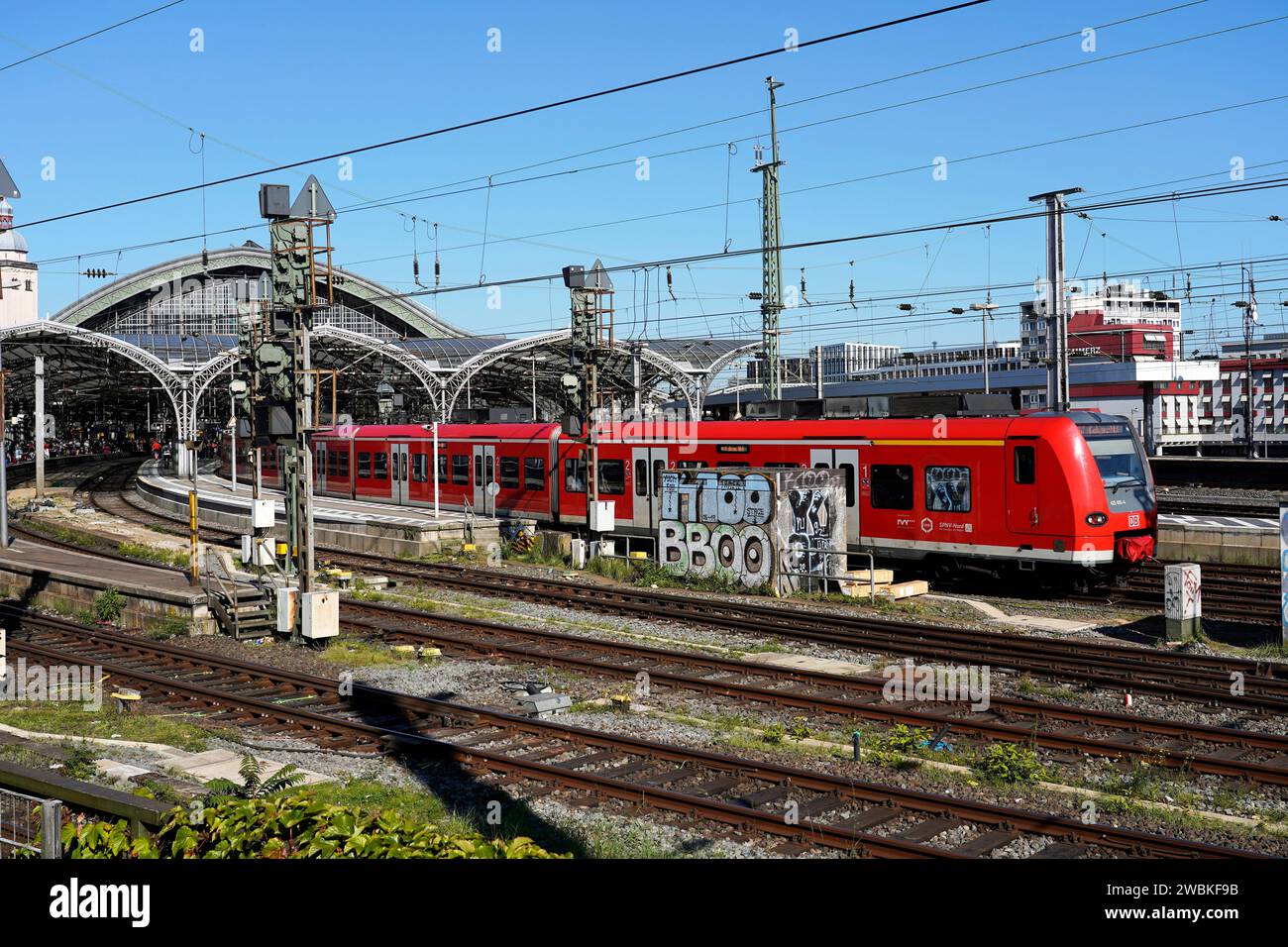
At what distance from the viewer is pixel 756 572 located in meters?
23.4

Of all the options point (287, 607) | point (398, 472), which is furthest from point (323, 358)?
point (287, 607)

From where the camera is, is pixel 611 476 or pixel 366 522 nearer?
pixel 611 476

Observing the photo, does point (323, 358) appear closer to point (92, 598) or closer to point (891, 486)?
point (92, 598)

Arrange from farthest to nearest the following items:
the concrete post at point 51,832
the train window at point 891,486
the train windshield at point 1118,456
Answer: the train window at point 891,486, the train windshield at point 1118,456, the concrete post at point 51,832

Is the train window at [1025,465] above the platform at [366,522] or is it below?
above

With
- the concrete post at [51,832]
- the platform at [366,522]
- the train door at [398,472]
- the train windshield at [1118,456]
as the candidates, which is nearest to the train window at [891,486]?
the train windshield at [1118,456]

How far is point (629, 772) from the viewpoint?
453 inches

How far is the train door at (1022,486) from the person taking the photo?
67.4ft

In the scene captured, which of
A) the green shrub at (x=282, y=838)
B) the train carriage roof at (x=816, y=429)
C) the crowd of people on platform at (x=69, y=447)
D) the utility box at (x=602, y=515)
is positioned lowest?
the green shrub at (x=282, y=838)

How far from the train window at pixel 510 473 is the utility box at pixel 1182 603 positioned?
18.9 meters

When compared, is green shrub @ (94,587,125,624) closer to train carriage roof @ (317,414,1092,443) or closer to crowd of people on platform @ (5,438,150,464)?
train carriage roof @ (317,414,1092,443)

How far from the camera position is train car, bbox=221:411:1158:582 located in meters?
20.4

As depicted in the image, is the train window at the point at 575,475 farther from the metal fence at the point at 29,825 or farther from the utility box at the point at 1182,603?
the metal fence at the point at 29,825

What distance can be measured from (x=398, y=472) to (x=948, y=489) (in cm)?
2227
